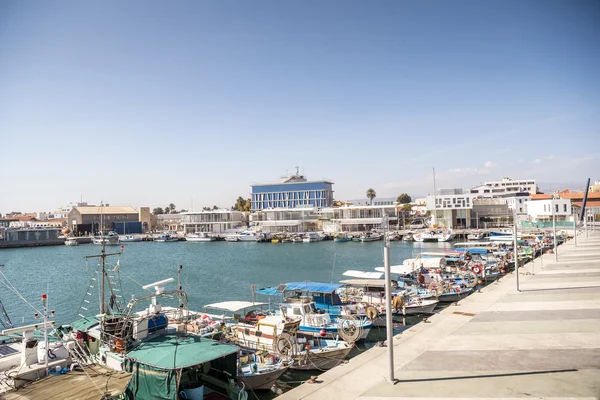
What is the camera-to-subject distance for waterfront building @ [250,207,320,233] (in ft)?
345

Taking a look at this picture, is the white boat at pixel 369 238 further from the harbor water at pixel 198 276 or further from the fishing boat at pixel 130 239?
the fishing boat at pixel 130 239

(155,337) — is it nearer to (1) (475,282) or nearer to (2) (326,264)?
(1) (475,282)

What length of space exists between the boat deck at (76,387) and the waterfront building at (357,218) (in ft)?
290

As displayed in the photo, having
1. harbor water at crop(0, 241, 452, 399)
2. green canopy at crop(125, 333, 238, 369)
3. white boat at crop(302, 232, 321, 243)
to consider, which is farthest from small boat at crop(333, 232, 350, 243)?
green canopy at crop(125, 333, 238, 369)

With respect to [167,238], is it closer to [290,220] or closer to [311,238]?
[290,220]

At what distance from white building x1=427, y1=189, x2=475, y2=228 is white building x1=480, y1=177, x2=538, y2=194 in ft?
133

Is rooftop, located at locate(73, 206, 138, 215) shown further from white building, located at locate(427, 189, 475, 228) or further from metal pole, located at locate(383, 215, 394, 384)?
metal pole, located at locate(383, 215, 394, 384)

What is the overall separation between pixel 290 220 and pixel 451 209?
4019 centimetres

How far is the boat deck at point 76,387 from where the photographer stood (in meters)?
9.76

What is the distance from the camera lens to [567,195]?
101625mm

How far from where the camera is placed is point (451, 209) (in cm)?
9531

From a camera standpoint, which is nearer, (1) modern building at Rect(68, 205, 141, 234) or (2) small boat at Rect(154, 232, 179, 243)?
(2) small boat at Rect(154, 232, 179, 243)

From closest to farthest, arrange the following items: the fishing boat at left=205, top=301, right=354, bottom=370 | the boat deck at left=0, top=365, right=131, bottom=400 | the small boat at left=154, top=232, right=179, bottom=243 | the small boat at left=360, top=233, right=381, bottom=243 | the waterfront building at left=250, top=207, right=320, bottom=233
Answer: the boat deck at left=0, top=365, right=131, bottom=400 < the fishing boat at left=205, top=301, right=354, bottom=370 < the small boat at left=360, top=233, right=381, bottom=243 < the waterfront building at left=250, top=207, right=320, bottom=233 < the small boat at left=154, top=232, right=179, bottom=243

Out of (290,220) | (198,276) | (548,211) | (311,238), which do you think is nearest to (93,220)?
(290,220)
